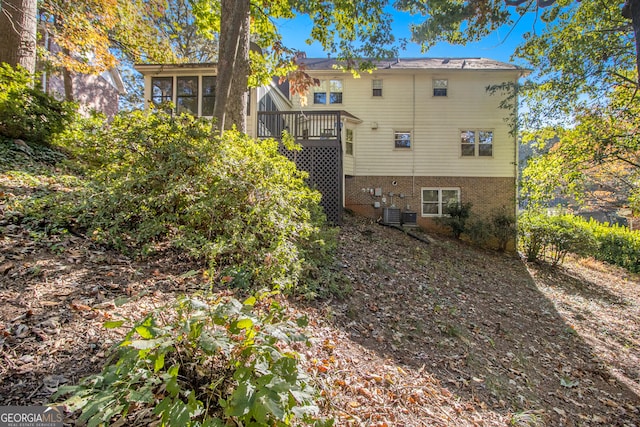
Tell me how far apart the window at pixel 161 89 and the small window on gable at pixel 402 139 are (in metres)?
9.28

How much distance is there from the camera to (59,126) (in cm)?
579

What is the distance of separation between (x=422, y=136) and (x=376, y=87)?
3.02 metres

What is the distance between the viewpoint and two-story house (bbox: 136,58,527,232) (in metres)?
13.4

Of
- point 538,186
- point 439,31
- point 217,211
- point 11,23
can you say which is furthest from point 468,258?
point 11,23

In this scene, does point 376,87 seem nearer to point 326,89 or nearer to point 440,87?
point 326,89

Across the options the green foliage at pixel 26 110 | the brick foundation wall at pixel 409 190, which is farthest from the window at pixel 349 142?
the green foliage at pixel 26 110

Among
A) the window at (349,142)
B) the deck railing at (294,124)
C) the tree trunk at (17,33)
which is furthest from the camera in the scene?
the window at (349,142)

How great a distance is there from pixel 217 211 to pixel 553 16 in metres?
11.1

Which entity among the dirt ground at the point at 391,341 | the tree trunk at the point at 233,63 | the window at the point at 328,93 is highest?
the window at the point at 328,93

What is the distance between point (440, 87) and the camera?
13.8 meters

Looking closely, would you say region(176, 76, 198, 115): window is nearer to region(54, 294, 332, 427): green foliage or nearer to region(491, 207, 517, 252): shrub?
region(54, 294, 332, 427): green foliage

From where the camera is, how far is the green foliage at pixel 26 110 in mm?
5160

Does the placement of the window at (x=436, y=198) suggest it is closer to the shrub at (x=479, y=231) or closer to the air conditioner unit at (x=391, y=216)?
the air conditioner unit at (x=391, y=216)

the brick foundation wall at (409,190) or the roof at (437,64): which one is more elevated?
the roof at (437,64)
